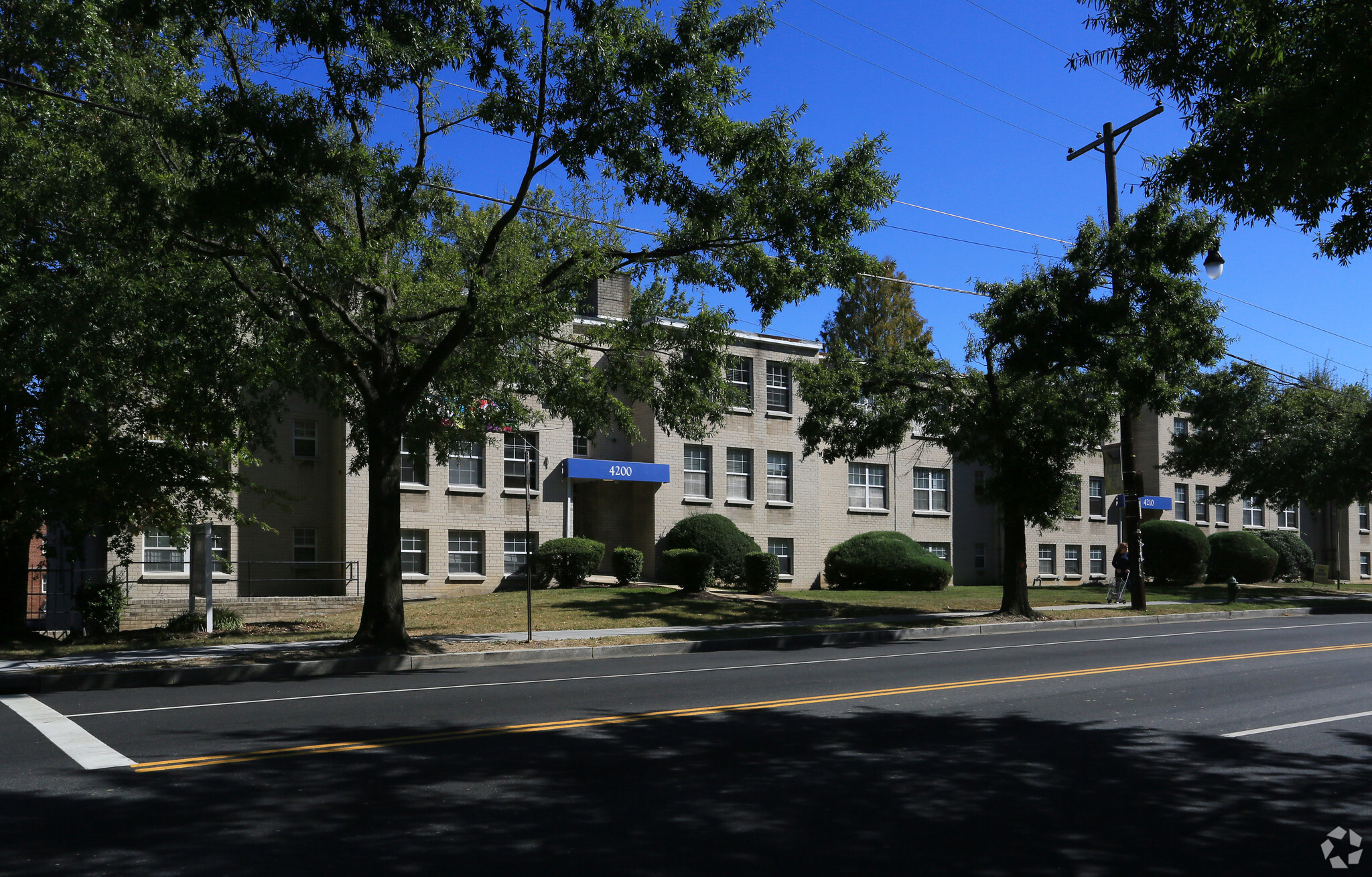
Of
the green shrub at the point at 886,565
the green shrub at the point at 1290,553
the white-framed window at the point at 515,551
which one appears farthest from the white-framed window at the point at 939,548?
the green shrub at the point at 1290,553

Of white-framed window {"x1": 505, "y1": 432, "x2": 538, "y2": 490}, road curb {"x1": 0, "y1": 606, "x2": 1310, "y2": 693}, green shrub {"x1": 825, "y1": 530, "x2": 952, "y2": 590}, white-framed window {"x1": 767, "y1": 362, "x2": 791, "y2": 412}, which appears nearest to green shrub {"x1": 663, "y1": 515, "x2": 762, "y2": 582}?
green shrub {"x1": 825, "y1": 530, "x2": 952, "y2": 590}

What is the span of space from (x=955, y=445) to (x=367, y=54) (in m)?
14.6

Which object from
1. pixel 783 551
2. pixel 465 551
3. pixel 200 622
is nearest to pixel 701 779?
pixel 200 622

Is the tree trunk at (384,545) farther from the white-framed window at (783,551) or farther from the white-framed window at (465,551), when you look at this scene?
the white-framed window at (783,551)

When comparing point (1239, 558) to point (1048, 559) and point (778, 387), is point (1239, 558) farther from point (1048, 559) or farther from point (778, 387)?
point (778, 387)

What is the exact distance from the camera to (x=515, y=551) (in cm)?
3045

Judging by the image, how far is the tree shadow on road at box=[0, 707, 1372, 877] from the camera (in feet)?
16.8

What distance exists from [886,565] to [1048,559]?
40.6 feet

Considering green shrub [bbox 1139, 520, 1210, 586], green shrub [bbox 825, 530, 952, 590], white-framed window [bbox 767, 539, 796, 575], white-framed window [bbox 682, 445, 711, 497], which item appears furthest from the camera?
green shrub [bbox 1139, 520, 1210, 586]

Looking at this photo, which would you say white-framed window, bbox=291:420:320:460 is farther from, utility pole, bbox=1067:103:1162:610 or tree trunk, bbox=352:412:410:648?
utility pole, bbox=1067:103:1162:610

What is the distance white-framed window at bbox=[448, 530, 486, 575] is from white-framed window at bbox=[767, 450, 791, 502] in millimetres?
9739

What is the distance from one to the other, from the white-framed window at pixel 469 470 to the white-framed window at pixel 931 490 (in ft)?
53.8

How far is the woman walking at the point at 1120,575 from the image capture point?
94.8 ft

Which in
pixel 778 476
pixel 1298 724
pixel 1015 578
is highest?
pixel 778 476
